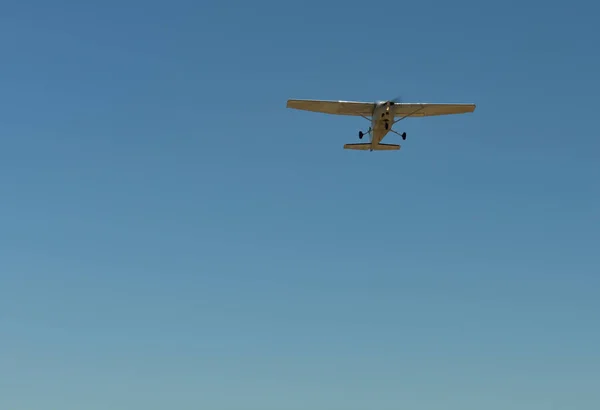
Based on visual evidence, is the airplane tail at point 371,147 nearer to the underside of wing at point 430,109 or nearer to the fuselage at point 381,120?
the fuselage at point 381,120

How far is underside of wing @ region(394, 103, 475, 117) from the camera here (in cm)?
9444

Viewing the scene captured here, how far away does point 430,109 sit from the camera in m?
96.2

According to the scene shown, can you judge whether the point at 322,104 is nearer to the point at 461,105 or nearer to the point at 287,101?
the point at 287,101

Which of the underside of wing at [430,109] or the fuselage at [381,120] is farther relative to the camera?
the underside of wing at [430,109]

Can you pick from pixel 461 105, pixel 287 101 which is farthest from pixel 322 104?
pixel 461 105

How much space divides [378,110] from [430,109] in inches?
297

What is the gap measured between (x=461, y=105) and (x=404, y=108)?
5330mm

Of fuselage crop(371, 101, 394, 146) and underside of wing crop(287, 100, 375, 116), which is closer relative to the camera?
fuselage crop(371, 101, 394, 146)

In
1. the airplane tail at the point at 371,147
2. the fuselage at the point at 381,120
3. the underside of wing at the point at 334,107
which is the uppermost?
the underside of wing at the point at 334,107

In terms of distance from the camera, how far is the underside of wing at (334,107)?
93700mm

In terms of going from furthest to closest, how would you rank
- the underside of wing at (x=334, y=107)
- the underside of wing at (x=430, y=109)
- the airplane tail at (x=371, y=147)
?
1. the underside of wing at (x=430, y=109)
2. the underside of wing at (x=334, y=107)
3. the airplane tail at (x=371, y=147)

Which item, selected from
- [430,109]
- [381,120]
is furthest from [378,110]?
[430,109]

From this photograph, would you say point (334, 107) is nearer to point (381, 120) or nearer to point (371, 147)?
point (371, 147)

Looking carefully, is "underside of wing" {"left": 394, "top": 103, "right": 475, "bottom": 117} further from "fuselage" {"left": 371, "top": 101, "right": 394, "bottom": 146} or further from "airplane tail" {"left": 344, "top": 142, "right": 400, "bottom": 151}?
"fuselage" {"left": 371, "top": 101, "right": 394, "bottom": 146}
